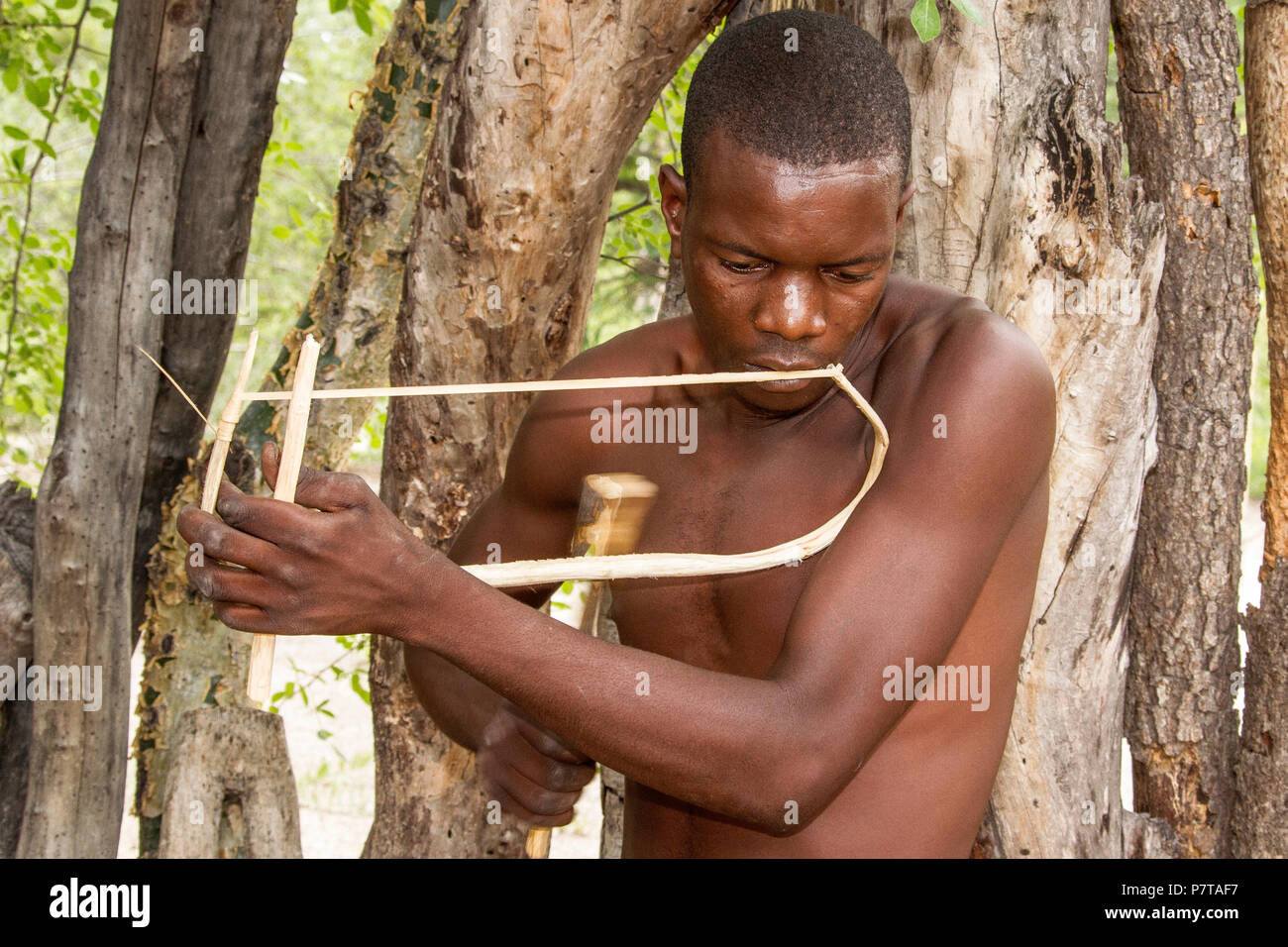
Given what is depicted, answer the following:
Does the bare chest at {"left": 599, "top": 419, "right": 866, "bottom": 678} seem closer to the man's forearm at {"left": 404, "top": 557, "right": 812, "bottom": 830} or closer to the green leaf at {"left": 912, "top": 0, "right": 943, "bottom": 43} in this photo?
the man's forearm at {"left": 404, "top": 557, "right": 812, "bottom": 830}

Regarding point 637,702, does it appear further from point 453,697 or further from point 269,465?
point 453,697

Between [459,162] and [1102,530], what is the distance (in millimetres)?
1394

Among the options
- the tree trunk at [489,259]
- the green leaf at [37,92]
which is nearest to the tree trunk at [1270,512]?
the tree trunk at [489,259]

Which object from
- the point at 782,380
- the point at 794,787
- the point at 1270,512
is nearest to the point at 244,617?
the point at 794,787

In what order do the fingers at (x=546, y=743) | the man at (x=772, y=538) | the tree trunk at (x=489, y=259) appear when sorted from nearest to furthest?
the man at (x=772, y=538) < the fingers at (x=546, y=743) < the tree trunk at (x=489, y=259)

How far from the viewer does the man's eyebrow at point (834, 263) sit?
1.67m

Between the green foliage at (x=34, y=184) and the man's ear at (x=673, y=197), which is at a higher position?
the green foliage at (x=34, y=184)

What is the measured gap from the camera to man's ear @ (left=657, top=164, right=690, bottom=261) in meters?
1.94

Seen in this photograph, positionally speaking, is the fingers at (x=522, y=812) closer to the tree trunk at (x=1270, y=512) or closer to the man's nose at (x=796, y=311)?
the man's nose at (x=796, y=311)

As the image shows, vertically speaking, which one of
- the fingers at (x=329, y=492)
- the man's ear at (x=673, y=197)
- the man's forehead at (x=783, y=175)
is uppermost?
the man's ear at (x=673, y=197)

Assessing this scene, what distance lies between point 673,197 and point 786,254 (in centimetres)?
36

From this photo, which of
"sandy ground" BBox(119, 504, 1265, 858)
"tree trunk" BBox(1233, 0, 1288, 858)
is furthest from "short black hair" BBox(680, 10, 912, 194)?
Result: "sandy ground" BBox(119, 504, 1265, 858)

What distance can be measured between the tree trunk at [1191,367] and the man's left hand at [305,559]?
1794 mm

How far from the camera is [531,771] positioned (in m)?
2.06
